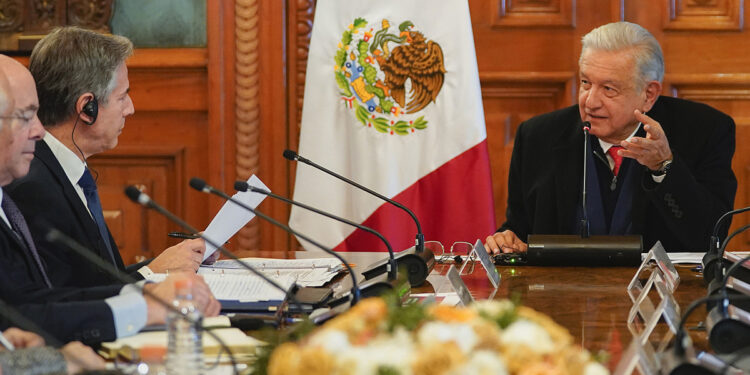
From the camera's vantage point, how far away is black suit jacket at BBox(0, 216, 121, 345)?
6.01ft

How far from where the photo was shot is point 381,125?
411 cm

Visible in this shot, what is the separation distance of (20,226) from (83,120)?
0.58m

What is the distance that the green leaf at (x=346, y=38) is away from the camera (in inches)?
160

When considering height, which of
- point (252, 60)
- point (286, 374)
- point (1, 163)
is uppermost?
point (252, 60)

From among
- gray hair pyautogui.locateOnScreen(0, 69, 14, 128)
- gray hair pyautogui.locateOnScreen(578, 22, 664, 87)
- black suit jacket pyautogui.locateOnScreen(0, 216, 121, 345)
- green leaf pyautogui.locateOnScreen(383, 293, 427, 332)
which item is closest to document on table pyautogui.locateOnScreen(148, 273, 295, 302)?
black suit jacket pyautogui.locateOnScreen(0, 216, 121, 345)

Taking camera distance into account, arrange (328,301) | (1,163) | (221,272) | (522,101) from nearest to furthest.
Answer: (1,163)
(328,301)
(221,272)
(522,101)

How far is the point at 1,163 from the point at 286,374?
48.7 inches

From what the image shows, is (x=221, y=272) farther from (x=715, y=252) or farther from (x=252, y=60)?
(x=252, y=60)

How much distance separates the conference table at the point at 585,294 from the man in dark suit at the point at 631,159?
47 cm

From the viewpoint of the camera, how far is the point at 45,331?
6.06ft

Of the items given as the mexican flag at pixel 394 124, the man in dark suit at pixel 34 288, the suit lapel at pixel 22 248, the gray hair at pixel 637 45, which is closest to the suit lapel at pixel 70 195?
the man in dark suit at pixel 34 288

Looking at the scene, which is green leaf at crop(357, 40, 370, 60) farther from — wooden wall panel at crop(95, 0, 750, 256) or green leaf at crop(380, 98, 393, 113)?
wooden wall panel at crop(95, 0, 750, 256)

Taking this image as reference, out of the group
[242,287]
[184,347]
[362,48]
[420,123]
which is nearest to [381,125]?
[420,123]

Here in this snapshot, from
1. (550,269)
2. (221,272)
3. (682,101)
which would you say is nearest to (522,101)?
(682,101)
